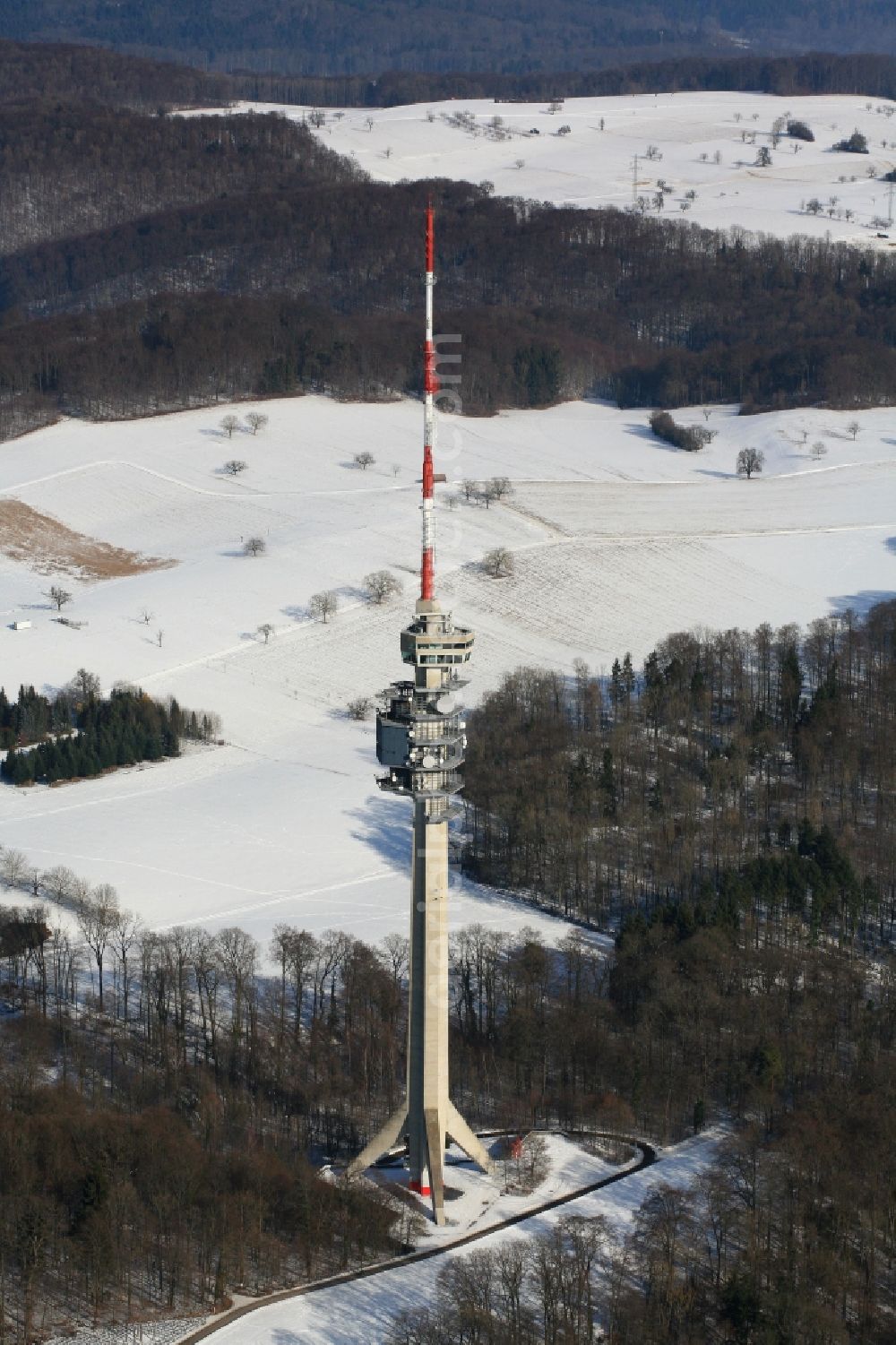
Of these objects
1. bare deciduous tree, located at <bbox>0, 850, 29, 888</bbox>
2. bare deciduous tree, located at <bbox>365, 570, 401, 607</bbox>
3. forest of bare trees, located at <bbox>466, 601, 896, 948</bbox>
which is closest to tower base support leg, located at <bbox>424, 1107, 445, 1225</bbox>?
forest of bare trees, located at <bbox>466, 601, 896, 948</bbox>

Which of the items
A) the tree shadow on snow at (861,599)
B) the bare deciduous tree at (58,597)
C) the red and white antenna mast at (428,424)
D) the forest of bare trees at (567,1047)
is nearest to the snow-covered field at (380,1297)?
the forest of bare trees at (567,1047)

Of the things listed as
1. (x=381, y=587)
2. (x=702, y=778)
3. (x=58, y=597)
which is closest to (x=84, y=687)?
(x=58, y=597)

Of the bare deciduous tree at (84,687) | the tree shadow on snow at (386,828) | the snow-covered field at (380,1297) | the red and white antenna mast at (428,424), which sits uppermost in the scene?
the red and white antenna mast at (428,424)

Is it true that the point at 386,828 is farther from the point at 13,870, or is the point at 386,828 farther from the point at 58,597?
the point at 58,597

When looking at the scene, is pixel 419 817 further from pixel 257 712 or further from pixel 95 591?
pixel 95 591

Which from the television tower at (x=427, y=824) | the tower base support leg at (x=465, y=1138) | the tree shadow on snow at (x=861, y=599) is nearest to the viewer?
the television tower at (x=427, y=824)

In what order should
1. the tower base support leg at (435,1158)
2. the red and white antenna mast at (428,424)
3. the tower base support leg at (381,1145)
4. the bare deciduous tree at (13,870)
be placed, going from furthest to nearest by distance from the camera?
the bare deciduous tree at (13,870) → the tower base support leg at (381,1145) → the tower base support leg at (435,1158) → the red and white antenna mast at (428,424)

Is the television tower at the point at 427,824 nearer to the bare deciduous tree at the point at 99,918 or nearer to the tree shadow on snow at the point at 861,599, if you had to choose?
the bare deciduous tree at the point at 99,918
